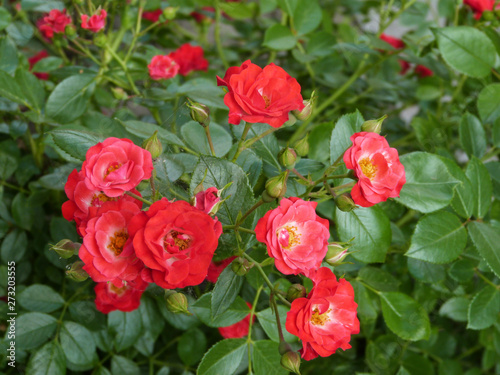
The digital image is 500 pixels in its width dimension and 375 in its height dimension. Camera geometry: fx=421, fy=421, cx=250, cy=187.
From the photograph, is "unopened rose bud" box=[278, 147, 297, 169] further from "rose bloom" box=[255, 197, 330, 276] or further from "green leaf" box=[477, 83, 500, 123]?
"green leaf" box=[477, 83, 500, 123]

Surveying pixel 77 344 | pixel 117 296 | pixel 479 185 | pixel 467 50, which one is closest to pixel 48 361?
pixel 77 344

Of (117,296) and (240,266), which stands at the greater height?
(240,266)

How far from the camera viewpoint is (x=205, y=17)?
3.43 ft

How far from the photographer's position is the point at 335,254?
40cm

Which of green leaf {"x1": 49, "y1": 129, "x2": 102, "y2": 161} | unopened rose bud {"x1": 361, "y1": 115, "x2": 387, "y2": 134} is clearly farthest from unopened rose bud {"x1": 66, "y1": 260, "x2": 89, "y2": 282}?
unopened rose bud {"x1": 361, "y1": 115, "x2": 387, "y2": 134}

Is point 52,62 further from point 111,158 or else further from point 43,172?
point 111,158

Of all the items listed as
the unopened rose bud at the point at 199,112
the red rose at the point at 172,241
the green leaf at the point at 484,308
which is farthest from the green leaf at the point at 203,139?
the green leaf at the point at 484,308

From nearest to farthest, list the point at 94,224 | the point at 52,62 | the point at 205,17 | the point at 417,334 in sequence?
the point at 94,224
the point at 417,334
the point at 52,62
the point at 205,17

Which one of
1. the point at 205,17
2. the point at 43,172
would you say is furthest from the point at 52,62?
the point at 205,17

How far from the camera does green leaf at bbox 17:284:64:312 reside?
0.59m

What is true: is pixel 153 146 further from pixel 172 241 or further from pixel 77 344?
pixel 77 344

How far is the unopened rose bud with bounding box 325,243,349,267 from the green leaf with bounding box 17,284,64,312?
0.42 m

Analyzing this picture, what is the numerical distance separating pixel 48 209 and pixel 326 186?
592mm

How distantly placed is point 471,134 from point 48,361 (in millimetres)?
694
